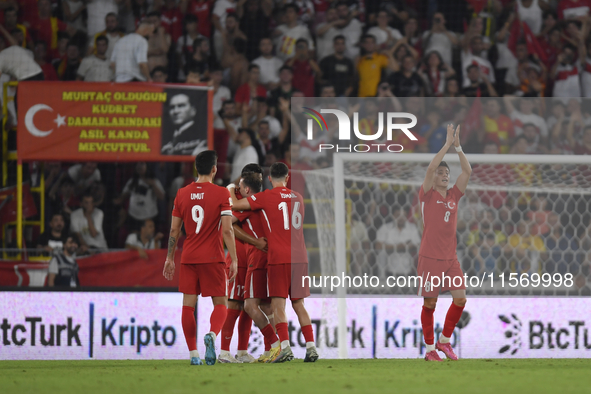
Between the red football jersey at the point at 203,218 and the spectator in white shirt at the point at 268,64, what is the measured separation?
5167 millimetres

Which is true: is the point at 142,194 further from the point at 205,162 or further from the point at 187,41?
the point at 205,162

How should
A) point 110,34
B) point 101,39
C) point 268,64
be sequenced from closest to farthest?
point 101,39 → point 110,34 → point 268,64

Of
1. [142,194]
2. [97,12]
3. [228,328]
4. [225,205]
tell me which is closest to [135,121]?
[142,194]

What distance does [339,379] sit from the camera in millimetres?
4746

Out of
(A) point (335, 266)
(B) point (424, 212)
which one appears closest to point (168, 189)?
(A) point (335, 266)

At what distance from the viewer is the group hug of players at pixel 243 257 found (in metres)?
5.93

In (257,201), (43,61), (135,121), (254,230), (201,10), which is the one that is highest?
(201,10)

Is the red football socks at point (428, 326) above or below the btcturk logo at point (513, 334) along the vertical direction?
above

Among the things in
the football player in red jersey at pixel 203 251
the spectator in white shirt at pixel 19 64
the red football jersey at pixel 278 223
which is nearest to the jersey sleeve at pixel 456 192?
the red football jersey at pixel 278 223

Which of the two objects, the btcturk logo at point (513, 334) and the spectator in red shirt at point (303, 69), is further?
the spectator in red shirt at point (303, 69)

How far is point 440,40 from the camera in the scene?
37.5 ft

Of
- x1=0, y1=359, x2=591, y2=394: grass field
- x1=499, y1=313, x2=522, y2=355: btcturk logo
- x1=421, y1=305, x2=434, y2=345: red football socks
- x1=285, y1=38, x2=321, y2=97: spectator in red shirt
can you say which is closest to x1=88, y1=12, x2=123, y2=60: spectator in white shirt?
x1=285, y1=38, x2=321, y2=97: spectator in red shirt

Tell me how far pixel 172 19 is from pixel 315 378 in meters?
7.68

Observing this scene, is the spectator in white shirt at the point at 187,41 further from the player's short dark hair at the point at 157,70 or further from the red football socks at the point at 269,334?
the red football socks at the point at 269,334
